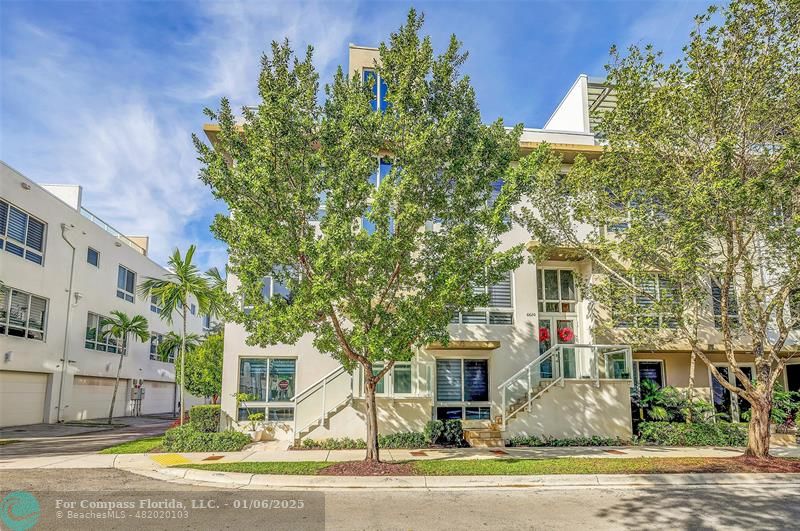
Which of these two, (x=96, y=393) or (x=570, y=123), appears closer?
(x=570, y=123)

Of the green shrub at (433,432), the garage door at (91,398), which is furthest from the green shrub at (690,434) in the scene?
the garage door at (91,398)

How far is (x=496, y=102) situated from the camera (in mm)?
13883

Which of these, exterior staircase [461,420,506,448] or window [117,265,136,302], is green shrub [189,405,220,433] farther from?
window [117,265,136,302]

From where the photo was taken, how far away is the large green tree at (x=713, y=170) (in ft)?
36.0

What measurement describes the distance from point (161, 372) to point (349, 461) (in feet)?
90.3

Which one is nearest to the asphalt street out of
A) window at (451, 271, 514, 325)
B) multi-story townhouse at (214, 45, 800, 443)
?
multi-story townhouse at (214, 45, 800, 443)

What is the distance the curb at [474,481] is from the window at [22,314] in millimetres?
13568

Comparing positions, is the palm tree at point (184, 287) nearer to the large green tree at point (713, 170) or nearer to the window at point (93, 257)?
the window at point (93, 257)

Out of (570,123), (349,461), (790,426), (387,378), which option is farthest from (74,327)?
(790,426)

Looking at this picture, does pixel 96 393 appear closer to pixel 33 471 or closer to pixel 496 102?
pixel 33 471

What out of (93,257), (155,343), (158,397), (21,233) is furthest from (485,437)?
(158,397)

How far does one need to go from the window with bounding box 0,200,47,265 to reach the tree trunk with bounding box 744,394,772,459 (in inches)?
944

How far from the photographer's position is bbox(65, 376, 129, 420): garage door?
80.6 ft

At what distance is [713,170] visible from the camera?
35.6 ft
